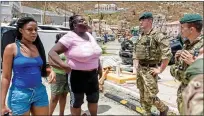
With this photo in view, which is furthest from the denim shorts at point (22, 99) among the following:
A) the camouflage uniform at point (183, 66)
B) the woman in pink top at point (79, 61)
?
the camouflage uniform at point (183, 66)

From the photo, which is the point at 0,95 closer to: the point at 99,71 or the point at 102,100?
the point at 99,71

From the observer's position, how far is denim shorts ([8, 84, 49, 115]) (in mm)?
2936

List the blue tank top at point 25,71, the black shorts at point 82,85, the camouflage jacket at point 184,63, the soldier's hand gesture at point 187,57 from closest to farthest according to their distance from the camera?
the soldier's hand gesture at point 187,57, the camouflage jacket at point 184,63, the blue tank top at point 25,71, the black shorts at point 82,85

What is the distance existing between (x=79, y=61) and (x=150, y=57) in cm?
118

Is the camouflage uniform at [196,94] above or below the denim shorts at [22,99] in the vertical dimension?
above

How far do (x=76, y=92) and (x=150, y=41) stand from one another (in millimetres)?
1269

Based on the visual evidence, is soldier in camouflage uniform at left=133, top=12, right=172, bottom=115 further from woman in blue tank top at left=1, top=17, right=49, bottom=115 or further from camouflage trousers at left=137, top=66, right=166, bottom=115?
woman in blue tank top at left=1, top=17, right=49, bottom=115

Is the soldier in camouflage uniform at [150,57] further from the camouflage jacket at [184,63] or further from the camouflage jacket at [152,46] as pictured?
the camouflage jacket at [184,63]

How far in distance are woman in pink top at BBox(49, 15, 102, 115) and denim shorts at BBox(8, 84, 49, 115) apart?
1.47ft

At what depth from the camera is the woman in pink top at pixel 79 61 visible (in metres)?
3.37

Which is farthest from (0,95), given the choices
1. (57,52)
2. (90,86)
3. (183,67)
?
(183,67)

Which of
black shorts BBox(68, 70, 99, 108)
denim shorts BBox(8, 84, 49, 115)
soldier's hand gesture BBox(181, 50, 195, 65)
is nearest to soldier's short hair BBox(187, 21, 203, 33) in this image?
soldier's hand gesture BBox(181, 50, 195, 65)

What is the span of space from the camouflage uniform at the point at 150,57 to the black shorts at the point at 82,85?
0.83 meters

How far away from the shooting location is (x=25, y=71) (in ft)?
9.68
